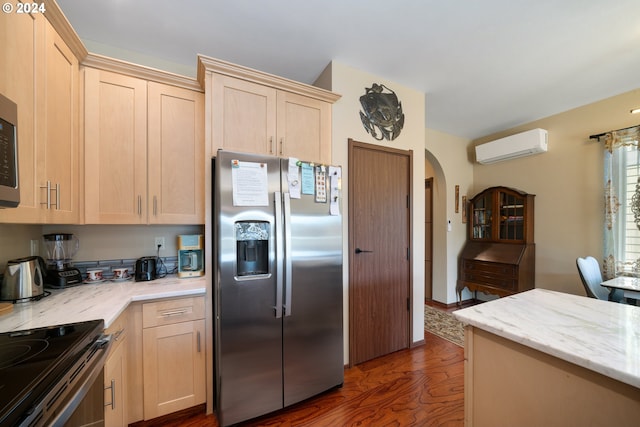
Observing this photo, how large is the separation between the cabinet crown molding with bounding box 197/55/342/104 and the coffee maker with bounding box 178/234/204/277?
1195 mm

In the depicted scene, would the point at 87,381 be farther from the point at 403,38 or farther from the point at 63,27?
the point at 403,38

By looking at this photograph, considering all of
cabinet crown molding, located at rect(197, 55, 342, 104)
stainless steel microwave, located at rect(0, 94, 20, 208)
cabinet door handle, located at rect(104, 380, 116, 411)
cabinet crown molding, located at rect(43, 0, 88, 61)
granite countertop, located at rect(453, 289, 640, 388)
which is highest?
cabinet crown molding, located at rect(43, 0, 88, 61)

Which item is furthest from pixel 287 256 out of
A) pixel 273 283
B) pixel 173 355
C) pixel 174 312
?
pixel 173 355

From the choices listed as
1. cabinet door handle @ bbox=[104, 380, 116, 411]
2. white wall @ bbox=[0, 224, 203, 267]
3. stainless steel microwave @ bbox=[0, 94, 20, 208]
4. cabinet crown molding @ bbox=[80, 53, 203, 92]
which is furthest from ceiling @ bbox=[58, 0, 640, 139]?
cabinet door handle @ bbox=[104, 380, 116, 411]

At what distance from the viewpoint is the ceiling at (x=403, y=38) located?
1577mm

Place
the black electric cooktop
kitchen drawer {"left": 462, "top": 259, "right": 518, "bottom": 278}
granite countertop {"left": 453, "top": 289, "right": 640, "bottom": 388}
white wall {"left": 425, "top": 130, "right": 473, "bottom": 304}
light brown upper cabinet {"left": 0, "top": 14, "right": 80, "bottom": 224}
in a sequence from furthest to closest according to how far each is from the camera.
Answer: white wall {"left": 425, "top": 130, "right": 473, "bottom": 304} → kitchen drawer {"left": 462, "top": 259, "right": 518, "bottom": 278} → light brown upper cabinet {"left": 0, "top": 14, "right": 80, "bottom": 224} → granite countertop {"left": 453, "top": 289, "right": 640, "bottom": 388} → the black electric cooktop

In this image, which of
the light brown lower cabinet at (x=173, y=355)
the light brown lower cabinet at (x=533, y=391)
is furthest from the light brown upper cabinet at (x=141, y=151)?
the light brown lower cabinet at (x=533, y=391)

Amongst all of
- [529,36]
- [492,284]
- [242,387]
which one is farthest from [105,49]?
[492,284]

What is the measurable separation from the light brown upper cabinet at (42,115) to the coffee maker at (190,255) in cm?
63

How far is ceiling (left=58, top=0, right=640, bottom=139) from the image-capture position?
158 centimetres

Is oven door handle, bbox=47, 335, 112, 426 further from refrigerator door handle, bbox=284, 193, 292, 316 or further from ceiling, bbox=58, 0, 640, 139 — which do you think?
ceiling, bbox=58, 0, 640, 139

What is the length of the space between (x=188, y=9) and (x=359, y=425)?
296 centimetres

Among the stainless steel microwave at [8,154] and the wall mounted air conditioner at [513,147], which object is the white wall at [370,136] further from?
the stainless steel microwave at [8,154]

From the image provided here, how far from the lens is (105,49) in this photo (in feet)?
6.28
